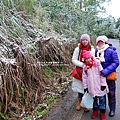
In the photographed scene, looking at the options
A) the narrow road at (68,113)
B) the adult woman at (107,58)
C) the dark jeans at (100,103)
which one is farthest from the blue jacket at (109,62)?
the narrow road at (68,113)

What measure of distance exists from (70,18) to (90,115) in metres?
6.17

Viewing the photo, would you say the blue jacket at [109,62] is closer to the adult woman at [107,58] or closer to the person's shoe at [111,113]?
the adult woman at [107,58]

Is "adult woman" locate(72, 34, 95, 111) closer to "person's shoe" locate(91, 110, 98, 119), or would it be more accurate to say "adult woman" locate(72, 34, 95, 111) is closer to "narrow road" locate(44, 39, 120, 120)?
"narrow road" locate(44, 39, 120, 120)

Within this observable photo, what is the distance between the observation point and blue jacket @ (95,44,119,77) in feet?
9.60

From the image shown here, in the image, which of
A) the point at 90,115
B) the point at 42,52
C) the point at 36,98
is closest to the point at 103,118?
the point at 90,115

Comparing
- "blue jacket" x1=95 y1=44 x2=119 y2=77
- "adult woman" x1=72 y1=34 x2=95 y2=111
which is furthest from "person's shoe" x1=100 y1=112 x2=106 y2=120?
"blue jacket" x1=95 y1=44 x2=119 y2=77

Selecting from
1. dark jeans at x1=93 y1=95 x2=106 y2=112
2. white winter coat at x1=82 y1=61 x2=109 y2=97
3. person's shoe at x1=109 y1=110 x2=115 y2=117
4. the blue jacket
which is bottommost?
person's shoe at x1=109 y1=110 x2=115 y2=117

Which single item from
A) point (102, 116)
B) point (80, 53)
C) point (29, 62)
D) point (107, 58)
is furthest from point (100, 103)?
point (29, 62)

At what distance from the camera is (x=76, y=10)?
29.8 ft

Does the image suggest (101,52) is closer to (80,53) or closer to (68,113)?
(80,53)

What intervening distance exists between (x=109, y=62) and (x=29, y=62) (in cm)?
170

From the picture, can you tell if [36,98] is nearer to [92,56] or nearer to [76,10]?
[92,56]

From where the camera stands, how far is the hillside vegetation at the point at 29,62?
10.3 ft

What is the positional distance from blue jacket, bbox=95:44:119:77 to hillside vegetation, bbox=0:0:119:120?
1.37m
